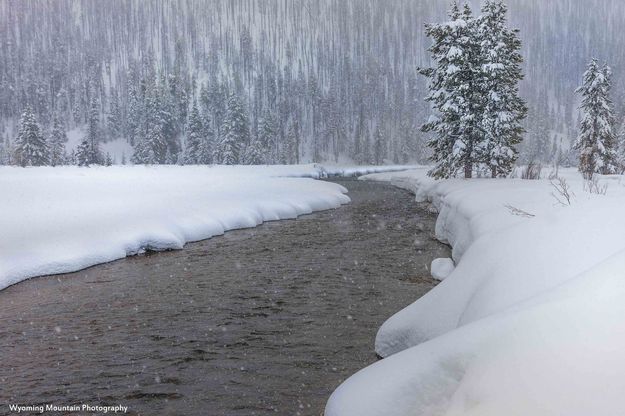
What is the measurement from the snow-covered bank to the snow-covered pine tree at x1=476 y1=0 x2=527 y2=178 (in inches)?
434

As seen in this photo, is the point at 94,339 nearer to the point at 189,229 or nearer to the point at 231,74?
the point at 189,229

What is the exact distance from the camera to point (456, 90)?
2866cm

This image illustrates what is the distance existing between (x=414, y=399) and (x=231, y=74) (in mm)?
168108

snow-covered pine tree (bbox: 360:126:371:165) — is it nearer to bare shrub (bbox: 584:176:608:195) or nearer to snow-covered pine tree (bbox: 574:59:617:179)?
snow-covered pine tree (bbox: 574:59:617:179)

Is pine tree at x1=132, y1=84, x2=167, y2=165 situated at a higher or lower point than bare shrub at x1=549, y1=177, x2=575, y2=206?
lower

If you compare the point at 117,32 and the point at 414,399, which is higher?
the point at 117,32

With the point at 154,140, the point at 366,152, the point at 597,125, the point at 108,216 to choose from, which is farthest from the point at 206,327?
the point at 366,152

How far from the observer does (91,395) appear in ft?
20.5

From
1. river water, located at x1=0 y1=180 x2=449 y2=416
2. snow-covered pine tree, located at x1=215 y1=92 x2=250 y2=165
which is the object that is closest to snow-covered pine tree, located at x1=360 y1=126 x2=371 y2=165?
snow-covered pine tree, located at x1=215 y1=92 x2=250 y2=165

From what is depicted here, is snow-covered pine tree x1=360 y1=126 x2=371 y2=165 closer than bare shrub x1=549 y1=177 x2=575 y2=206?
No

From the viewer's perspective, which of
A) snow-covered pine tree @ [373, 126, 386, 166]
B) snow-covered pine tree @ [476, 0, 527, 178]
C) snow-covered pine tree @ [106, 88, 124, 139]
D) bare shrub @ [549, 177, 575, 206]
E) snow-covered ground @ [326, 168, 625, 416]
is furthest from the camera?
snow-covered pine tree @ [373, 126, 386, 166]

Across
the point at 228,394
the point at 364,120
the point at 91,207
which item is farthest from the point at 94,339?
the point at 364,120

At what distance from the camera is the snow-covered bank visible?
43.7 ft

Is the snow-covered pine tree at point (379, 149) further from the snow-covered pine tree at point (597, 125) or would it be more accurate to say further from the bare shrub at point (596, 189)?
the bare shrub at point (596, 189)
